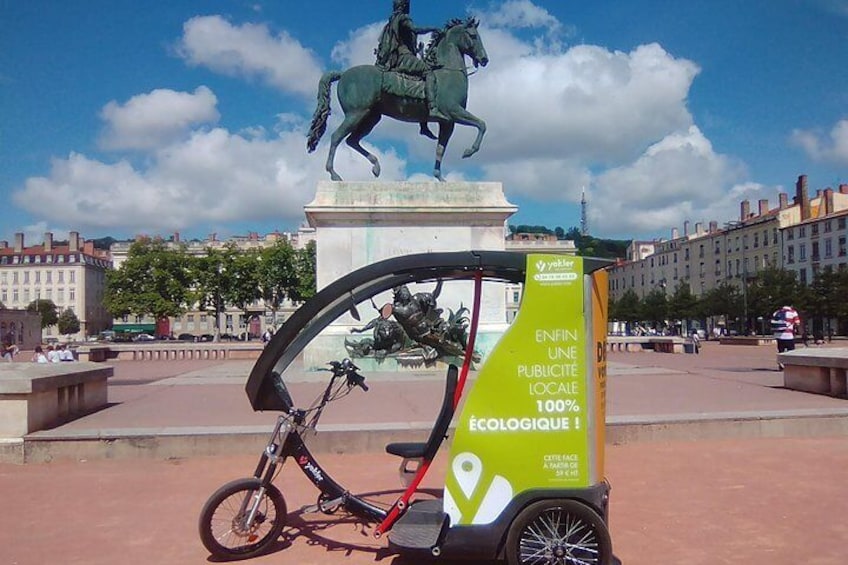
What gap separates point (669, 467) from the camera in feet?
28.0

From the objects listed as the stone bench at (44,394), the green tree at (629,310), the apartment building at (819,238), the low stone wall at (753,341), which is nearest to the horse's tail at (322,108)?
the stone bench at (44,394)

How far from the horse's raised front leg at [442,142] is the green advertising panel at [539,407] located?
55.1ft

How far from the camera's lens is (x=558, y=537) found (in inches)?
185

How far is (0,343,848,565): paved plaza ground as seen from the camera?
5.62 metres

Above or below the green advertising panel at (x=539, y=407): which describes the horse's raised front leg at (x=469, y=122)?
above

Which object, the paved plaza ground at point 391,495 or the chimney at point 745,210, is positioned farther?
the chimney at point 745,210

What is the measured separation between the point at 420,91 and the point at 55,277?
143m

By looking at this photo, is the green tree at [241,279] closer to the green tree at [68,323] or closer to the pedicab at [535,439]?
the green tree at [68,323]

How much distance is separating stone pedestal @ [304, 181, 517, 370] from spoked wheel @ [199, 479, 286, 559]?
1426 cm

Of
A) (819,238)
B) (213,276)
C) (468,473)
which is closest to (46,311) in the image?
(213,276)

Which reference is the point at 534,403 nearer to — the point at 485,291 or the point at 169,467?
the point at 169,467

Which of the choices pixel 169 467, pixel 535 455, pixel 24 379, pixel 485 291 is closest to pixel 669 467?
pixel 535 455

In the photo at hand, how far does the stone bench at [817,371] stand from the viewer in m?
12.9

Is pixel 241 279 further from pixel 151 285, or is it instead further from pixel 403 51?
pixel 403 51
